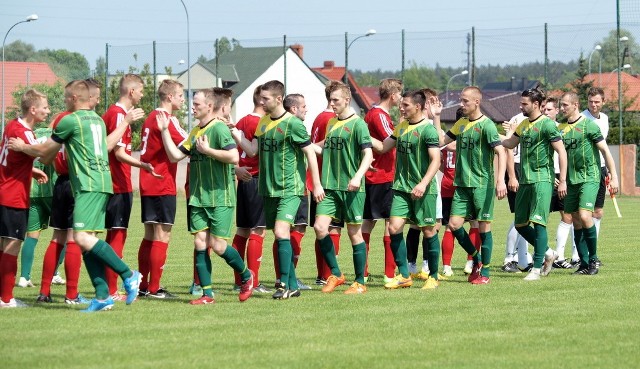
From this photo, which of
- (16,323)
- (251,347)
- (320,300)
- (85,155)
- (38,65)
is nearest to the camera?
(251,347)

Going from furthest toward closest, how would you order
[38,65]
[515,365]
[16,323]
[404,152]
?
[38,65] → [404,152] → [16,323] → [515,365]

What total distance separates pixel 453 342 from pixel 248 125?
4.77 metres

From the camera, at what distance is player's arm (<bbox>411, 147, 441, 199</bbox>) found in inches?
476

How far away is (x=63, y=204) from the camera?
11.3 meters

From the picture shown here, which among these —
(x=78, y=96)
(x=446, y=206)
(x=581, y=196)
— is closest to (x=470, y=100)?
(x=581, y=196)

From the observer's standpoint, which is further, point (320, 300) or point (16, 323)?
point (320, 300)

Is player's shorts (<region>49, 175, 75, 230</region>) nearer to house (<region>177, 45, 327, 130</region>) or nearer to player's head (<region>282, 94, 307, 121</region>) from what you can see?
player's head (<region>282, 94, 307, 121</region>)

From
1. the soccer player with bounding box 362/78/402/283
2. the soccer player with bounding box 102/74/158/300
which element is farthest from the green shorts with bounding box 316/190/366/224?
the soccer player with bounding box 102/74/158/300

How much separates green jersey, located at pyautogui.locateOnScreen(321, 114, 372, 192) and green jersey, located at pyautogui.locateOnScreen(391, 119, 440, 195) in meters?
0.64

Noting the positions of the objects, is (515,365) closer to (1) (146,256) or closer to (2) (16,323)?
(2) (16,323)

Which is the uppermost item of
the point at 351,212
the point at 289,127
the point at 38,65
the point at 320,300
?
the point at 38,65

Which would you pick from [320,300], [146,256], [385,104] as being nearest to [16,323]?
[146,256]

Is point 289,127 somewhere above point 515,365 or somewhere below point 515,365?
above

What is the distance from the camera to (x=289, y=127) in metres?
11.4
